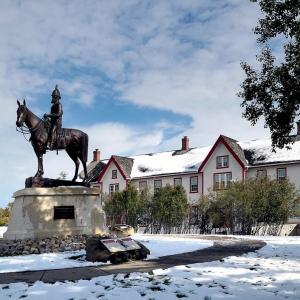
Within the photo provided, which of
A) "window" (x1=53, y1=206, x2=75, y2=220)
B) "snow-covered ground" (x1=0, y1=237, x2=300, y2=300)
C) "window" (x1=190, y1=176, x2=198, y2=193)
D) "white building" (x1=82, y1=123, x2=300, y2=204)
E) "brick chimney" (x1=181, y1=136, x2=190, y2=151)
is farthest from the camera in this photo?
"brick chimney" (x1=181, y1=136, x2=190, y2=151)

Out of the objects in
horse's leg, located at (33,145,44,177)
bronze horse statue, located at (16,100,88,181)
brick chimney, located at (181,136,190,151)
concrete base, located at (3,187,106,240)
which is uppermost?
brick chimney, located at (181,136,190,151)

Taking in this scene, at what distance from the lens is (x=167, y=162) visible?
57.4 metres

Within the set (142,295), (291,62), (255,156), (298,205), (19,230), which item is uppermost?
(255,156)

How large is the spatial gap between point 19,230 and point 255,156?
36031 millimetres

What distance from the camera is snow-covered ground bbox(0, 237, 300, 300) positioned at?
7.80 meters

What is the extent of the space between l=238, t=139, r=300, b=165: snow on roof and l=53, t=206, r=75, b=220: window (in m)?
30.8

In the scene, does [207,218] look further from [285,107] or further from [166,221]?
[285,107]

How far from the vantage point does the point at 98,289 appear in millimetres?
8164

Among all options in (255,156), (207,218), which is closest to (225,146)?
(255,156)

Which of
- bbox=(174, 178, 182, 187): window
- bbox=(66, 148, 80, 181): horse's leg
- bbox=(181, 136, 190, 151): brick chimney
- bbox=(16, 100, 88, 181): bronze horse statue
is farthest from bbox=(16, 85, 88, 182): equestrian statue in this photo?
bbox=(181, 136, 190, 151): brick chimney

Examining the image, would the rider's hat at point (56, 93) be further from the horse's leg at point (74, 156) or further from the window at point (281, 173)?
the window at point (281, 173)

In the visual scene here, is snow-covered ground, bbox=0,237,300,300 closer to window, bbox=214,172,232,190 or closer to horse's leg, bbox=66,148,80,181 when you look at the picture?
horse's leg, bbox=66,148,80,181

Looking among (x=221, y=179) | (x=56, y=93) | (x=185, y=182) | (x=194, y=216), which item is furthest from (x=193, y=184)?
(x=56, y=93)

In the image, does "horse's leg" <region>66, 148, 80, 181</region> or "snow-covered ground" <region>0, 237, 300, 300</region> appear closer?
"snow-covered ground" <region>0, 237, 300, 300</region>
